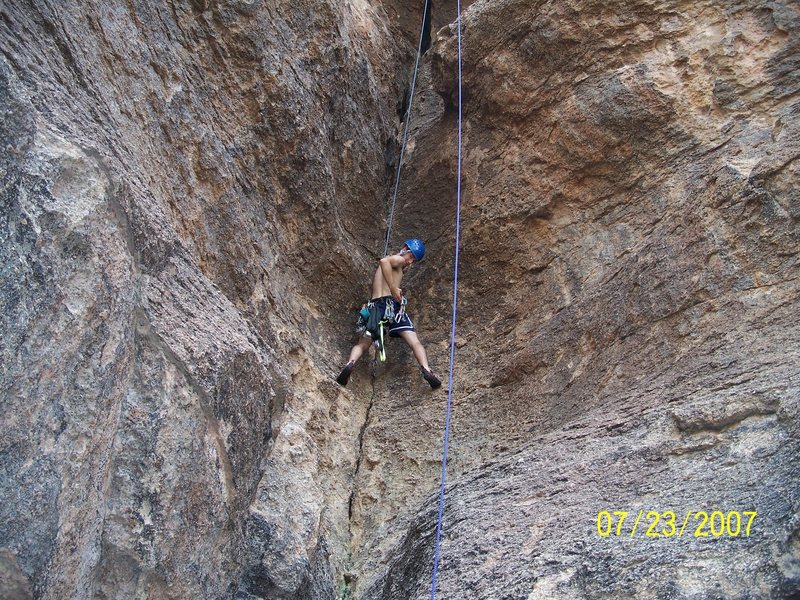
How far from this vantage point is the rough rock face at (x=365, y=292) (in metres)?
3.51

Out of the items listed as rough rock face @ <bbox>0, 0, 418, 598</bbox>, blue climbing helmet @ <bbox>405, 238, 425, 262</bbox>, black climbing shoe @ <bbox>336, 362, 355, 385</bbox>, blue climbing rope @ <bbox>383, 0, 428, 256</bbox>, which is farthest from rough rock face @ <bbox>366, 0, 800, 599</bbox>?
rough rock face @ <bbox>0, 0, 418, 598</bbox>

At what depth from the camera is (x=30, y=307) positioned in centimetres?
331

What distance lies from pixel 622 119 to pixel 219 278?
11.1ft

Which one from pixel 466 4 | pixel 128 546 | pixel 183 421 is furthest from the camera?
pixel 466 4

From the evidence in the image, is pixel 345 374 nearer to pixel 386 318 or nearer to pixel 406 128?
pixel 386 318

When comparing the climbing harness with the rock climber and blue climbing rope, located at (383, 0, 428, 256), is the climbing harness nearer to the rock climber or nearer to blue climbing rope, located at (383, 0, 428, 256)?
the rock climber

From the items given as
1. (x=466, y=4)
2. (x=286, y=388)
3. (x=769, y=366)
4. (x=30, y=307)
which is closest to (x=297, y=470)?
(x=286, y=388)

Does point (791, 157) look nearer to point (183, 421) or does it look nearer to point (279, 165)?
point (279, 165)

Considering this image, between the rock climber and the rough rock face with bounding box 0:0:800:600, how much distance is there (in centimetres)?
21
